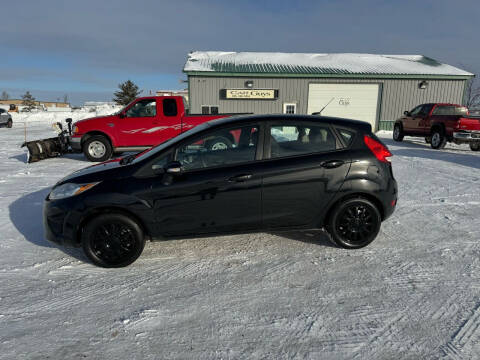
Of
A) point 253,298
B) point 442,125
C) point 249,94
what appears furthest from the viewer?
point 249,94

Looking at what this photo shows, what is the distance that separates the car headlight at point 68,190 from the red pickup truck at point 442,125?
12364mm

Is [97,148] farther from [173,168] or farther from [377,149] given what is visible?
[377,149]

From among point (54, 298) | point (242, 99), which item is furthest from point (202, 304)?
point (242, 99)

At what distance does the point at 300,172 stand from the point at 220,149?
3.02 ft

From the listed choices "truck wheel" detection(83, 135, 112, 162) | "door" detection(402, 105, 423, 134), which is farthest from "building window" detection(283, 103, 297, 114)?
"truck wheel" detection(83, 135, 112, 162)

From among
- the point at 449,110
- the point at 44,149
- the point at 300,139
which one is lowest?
the point at 44,149

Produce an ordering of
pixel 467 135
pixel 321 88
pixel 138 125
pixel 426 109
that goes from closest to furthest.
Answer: pixel 138 125, pixel 467 135, pixel 426 109, pixel 321 88

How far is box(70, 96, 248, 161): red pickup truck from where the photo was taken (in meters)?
9.00

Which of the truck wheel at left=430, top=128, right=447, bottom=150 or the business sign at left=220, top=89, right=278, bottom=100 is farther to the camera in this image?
the business sign at left=220, top=89, right=278, bottom=100

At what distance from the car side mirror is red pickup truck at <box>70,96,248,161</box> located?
595cm

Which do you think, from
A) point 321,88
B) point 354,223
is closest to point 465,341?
point 354,223

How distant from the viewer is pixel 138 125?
9000mm

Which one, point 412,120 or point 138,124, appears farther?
point 412,120

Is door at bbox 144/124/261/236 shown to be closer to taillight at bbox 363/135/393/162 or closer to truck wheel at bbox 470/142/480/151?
taillight at bbox 363/135/393/162
